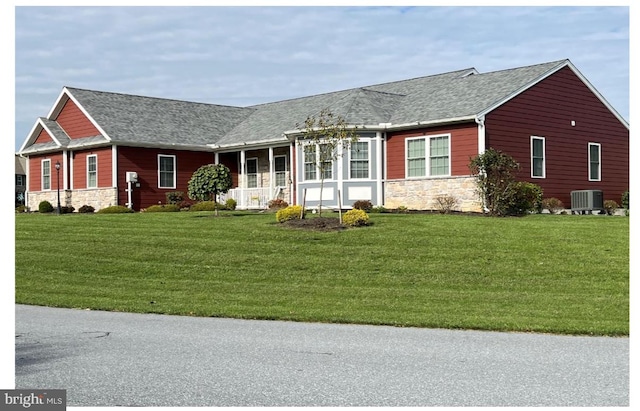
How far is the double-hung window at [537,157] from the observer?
27.8 m

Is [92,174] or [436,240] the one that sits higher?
[92,174]

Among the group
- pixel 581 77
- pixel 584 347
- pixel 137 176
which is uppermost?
pixel 581 77

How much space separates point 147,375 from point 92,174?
90.0ft

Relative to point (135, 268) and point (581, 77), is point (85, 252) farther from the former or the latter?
point (581, 77)

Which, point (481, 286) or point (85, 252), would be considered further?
point (85, 252)

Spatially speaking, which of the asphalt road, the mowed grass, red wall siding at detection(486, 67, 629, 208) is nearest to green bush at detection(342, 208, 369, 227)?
the mowed grass

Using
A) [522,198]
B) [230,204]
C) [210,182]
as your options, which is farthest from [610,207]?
[230,204]

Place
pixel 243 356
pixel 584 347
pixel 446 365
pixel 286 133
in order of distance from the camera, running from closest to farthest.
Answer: pixel 446 365
pixel 243 356
pixel 584 347
pixel 286 133

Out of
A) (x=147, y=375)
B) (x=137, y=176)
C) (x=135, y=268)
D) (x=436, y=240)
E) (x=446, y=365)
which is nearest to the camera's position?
(x=147, y=375)

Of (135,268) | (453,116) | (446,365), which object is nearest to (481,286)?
(446,365)

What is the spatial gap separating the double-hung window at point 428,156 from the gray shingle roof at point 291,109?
80 cm

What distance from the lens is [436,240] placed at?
19047mm

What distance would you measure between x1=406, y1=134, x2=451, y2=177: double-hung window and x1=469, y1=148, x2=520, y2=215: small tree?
190 cm

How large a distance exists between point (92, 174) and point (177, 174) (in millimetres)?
3726
